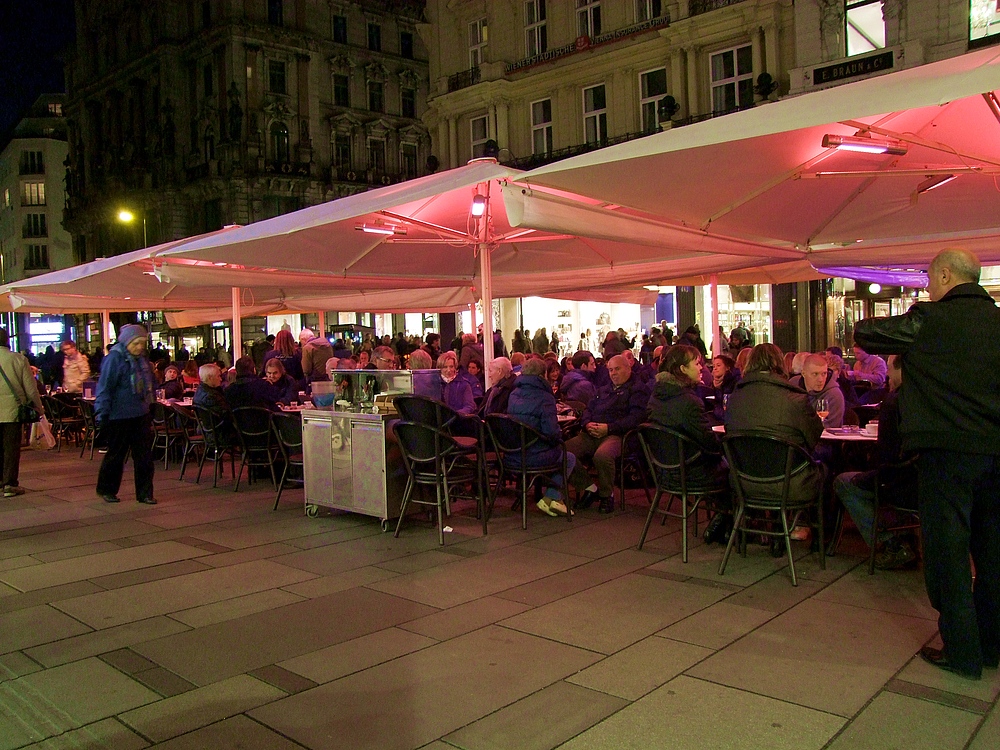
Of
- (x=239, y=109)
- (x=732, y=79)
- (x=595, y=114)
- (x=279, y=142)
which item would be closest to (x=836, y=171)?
(x=732, y=79)

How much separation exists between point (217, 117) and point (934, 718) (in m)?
45.3

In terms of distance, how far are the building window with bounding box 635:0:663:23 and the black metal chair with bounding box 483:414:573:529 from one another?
799 inches

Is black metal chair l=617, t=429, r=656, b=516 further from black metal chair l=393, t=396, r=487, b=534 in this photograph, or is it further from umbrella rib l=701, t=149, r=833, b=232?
umbrella rib l=701, t=149, r=833, b=232

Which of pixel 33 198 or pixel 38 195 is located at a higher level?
pixel 38 195

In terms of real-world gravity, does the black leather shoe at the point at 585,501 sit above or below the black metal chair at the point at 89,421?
below

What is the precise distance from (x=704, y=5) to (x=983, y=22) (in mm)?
7590

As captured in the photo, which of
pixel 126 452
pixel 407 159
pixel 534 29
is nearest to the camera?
pixel 126 452

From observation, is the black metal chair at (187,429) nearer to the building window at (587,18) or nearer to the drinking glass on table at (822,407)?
the drinking glass on table at (822,407)

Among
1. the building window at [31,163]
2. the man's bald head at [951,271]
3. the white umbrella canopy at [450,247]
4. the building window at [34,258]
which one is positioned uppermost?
the building window at [31,163]

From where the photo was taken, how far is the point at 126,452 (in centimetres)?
867

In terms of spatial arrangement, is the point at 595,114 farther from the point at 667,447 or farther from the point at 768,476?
the point at 768,476

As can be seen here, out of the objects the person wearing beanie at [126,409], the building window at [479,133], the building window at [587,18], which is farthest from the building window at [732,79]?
the person wearing beanie at [126,409]

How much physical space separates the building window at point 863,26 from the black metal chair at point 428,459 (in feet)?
53.4

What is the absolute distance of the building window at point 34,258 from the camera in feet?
217
